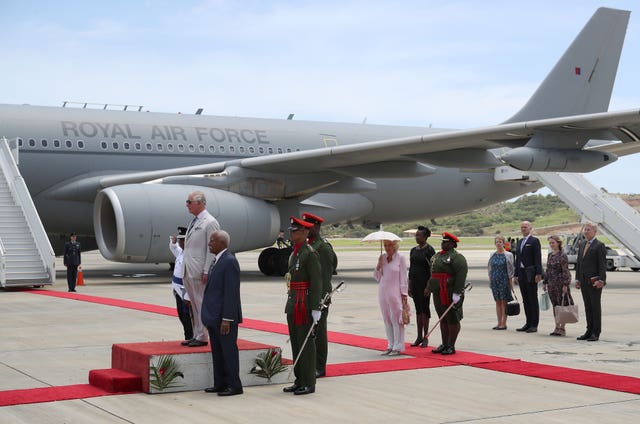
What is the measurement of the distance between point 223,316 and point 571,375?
307 cm

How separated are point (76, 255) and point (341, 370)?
1035cm

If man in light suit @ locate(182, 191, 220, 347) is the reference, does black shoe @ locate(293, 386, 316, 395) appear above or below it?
below

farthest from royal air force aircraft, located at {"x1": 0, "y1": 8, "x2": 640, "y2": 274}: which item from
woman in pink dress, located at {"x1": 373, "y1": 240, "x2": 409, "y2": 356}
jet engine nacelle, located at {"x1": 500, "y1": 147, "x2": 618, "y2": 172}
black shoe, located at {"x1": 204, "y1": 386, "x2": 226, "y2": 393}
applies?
black shoe, located at {"x1": 204, "y1": 386, "x2": 226, "y2": 393}

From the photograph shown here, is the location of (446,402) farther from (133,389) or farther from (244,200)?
(244,200)

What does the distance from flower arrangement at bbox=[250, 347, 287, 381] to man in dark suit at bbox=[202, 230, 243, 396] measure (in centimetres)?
37

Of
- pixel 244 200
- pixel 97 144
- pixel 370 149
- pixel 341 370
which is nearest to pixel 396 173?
pixel 370 149

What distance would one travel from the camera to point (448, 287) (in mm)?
9219

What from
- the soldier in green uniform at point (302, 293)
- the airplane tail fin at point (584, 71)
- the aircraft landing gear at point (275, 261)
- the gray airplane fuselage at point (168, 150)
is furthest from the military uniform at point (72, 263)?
the airplane tail fin at point (584, 71)

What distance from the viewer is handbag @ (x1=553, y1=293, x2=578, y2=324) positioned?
10422 millimetres

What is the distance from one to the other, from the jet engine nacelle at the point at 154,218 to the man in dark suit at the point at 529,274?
26.7 ft

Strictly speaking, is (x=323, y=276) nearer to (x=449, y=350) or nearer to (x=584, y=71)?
(x=449, y=350)

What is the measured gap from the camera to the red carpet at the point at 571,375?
7133 millimetres

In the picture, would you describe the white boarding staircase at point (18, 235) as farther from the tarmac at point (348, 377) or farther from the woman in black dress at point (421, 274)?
the woman in black dress at point (421, 274)

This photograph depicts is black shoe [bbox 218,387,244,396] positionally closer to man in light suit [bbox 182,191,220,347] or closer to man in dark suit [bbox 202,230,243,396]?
man in dark suit [bbox 202,230,243,396]
